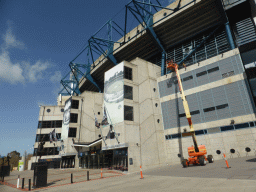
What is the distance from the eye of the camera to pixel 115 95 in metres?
32.0

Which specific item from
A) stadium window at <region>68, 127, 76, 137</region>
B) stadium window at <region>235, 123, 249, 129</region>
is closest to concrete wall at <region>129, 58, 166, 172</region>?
stadium window at <region>235, 123, 249, 129</region>

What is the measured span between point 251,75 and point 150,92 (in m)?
17.4

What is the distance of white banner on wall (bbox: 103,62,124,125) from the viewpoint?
2995cm

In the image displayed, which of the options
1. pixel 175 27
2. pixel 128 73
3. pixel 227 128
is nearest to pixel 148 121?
pixel 128 73

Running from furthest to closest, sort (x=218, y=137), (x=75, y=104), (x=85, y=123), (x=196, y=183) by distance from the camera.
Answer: (x=75, y=104) < (x=85, y=123) < (x=218, y=137) < (x=196, y=183)

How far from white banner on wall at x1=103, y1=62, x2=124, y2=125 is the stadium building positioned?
18 centimetres

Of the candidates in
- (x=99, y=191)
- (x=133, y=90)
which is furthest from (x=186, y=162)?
(x=133, y=90)

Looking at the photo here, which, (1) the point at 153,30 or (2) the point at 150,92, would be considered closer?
(2) the point at 150,92

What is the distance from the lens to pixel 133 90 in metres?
32.3

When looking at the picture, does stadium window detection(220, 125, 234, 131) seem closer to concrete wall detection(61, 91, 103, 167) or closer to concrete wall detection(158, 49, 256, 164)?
concrete wall detection(158, 49, 256, 164)

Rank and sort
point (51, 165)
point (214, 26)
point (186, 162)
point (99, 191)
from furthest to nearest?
1. point (51, 165)
2. point (214, 26)
3. point (186, 162)
4. point (99, 191)

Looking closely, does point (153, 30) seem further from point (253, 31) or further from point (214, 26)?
point (253, 31)

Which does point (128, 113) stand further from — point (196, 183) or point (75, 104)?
point (75, 104)

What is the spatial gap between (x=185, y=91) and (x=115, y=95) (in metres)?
13.8
